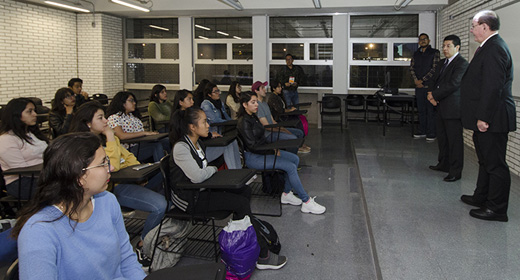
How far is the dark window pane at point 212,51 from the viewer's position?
11.1 meters

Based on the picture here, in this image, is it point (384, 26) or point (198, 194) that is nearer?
point (198, 194)

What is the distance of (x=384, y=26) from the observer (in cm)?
1026

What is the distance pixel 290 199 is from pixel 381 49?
6.78 metres

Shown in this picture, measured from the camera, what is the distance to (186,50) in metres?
11.1

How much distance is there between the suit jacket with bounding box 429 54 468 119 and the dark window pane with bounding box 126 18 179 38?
26.2ft

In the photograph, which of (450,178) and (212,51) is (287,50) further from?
(450,178)

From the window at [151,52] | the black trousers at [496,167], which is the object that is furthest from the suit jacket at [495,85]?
the window at [151,52]

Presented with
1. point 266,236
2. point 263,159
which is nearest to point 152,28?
point 263,159

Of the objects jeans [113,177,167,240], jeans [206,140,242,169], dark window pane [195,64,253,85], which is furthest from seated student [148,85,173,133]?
dark window pane [195,64,253,85]

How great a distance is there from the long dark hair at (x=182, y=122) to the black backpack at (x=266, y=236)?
90 cm

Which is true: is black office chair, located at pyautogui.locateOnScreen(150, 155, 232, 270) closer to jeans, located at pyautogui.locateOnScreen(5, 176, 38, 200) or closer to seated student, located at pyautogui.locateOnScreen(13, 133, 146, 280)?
jeans, located at pyautogui.locateOnScreen(5, 176, 38, 200)

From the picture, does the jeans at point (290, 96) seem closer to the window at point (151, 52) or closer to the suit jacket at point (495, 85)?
the window at point (151, 52)

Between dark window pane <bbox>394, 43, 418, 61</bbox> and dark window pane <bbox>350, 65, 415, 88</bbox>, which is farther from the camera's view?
dark window pane <bbox>350, 65, 415, 88</bbox>

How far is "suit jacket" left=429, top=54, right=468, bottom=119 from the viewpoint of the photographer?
4859mm
